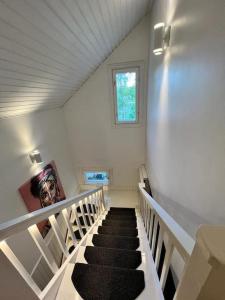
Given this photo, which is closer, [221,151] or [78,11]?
[221,151]

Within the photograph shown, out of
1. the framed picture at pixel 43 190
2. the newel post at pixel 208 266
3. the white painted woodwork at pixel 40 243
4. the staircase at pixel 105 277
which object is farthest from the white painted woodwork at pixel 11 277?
the framed picture at pixel 43 190

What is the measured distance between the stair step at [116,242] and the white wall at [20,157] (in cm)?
107

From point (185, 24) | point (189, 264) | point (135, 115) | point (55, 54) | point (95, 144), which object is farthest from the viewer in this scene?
point (95, 144)

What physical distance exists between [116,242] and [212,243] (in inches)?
68.3

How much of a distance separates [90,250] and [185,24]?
2.03m

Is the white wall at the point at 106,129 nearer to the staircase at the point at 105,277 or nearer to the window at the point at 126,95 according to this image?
the window at the point at 126,95

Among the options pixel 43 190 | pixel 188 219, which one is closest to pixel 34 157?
pixel 43 190

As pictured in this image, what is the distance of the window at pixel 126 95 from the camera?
3.48m

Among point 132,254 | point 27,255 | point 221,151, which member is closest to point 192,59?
point 221,151

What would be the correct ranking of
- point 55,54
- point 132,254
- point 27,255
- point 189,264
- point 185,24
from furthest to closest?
point 27,255, point 55,54, point 132,254, point 185,24, point 189,264

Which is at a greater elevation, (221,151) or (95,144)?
(221,151)

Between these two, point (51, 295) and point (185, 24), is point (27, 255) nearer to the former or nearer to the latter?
point (51, 295)

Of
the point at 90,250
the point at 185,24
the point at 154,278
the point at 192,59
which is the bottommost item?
the point at 90,250

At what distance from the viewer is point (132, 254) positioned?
4.50ft
